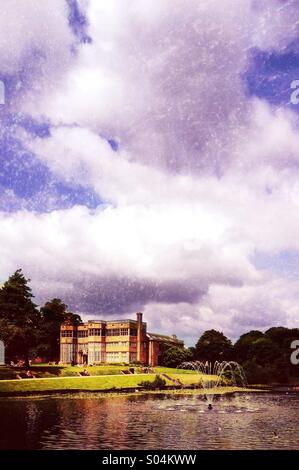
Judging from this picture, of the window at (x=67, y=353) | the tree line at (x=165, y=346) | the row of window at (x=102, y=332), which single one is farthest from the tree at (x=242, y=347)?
the window at (x=67, y=353)

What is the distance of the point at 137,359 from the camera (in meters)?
105

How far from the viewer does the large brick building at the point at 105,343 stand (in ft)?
346

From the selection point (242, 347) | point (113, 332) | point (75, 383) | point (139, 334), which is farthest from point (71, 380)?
point (242, 347)

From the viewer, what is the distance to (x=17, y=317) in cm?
7188

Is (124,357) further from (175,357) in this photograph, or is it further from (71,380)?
(71,380)

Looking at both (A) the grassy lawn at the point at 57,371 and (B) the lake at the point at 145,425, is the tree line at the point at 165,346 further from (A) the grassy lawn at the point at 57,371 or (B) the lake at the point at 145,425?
(B) the lake at the point at 145,425

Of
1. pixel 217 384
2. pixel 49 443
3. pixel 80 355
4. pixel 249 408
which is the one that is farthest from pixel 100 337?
pixel 49 443

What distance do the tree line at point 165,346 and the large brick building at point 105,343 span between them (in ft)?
10.6

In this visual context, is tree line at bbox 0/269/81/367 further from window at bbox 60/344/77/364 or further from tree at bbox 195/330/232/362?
tree at bbox 195/330/232/362

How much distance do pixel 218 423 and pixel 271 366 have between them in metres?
60.0

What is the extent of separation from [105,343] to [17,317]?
38.4 m
